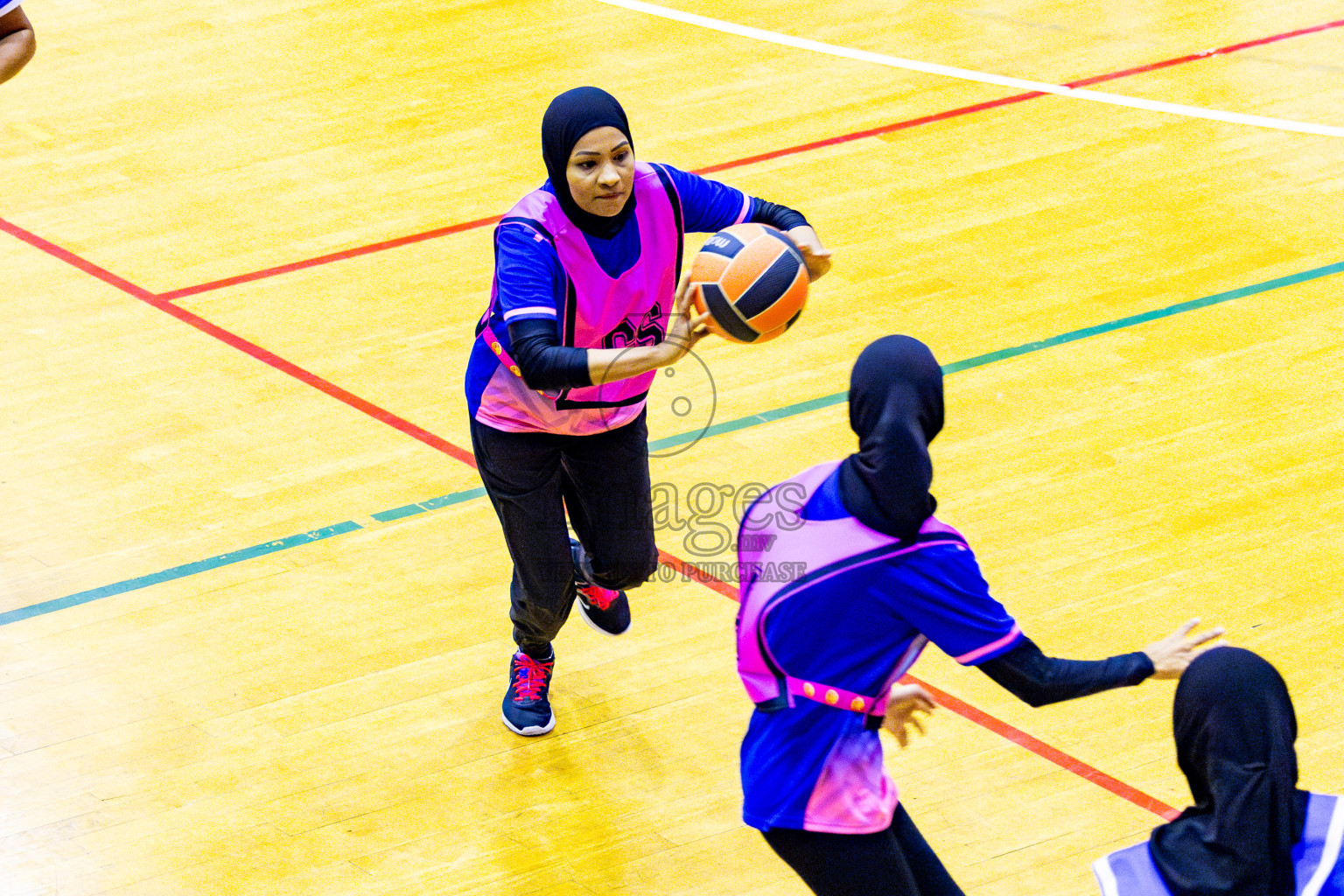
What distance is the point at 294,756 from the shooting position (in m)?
5.04

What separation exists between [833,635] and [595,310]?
164 centimetres

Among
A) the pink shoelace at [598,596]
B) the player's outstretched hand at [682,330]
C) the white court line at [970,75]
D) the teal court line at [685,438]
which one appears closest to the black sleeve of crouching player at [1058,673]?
the player's outstretched hand at [682,330]

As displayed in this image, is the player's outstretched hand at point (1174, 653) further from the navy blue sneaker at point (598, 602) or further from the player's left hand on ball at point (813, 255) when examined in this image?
the navy blue sneaker at point (598, 602)

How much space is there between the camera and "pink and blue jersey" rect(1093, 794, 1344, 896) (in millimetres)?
2863

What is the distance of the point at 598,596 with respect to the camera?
211 inches

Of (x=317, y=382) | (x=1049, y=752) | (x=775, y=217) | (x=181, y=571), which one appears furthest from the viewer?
(x=317, y=382)

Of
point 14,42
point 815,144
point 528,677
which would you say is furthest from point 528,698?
point 815,144

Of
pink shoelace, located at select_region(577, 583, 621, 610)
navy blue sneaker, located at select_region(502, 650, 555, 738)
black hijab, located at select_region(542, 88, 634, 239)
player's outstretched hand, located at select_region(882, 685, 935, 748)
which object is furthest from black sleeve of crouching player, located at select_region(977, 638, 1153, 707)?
pink shoelace, located at select_region(577, 583, 621, 610)

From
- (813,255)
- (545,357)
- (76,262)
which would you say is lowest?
(76,262)

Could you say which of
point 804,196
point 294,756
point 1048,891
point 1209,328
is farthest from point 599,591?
point 804,196

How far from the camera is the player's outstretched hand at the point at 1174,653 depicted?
3.29 meters

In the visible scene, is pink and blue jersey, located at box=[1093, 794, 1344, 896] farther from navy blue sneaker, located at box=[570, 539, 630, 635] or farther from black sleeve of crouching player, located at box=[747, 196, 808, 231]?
→ navy blue sneaker, located at box=[570, 539, 630, 635]

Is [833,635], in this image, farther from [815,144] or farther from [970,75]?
[970,75]

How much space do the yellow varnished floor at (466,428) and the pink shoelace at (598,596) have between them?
8.2 inches
